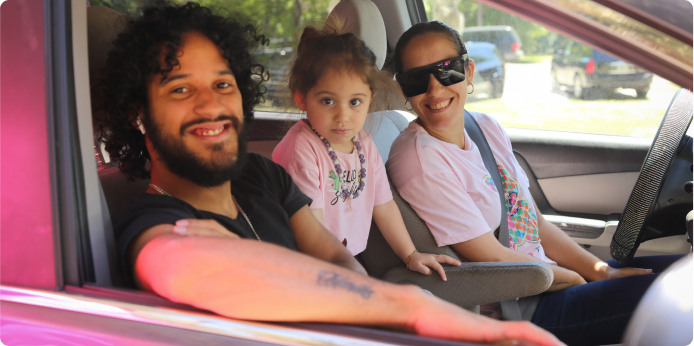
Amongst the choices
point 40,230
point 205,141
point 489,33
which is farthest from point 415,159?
point 489,33

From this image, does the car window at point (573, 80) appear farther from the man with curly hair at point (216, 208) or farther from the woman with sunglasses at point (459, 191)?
the man with curly hair at point (216, 208)

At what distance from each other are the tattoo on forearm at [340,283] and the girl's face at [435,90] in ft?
4.00

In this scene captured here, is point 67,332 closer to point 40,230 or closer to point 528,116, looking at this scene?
point 40,230

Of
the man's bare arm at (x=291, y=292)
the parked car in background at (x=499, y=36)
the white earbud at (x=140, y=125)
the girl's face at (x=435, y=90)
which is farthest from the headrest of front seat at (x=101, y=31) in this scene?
the parked car in background at (x=499, y=36)

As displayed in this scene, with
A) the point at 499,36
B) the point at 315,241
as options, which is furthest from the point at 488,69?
the point at 315,241

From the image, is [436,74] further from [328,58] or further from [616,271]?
[616,271]

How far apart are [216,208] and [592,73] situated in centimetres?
320

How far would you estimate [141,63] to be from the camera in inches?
60.4

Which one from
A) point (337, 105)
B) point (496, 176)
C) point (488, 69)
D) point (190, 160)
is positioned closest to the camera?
point (190, 160)

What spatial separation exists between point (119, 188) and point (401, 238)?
3.33 feet

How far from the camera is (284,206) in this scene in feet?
6.01

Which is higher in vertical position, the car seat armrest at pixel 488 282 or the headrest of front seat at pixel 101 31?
the headrest of front seat at pixel 101 31

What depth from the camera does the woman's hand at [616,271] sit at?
85.4 inches

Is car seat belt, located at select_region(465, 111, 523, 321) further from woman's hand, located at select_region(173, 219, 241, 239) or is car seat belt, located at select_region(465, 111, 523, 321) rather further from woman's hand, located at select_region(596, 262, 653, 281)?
woman's hand, located at select_region(173, 219, 241, 239)
